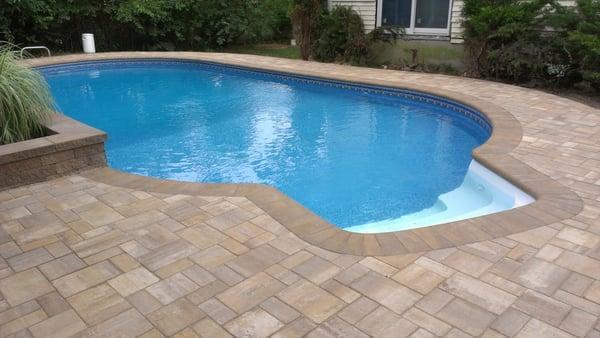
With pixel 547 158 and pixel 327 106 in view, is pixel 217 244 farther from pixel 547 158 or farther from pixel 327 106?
pixel 327 106

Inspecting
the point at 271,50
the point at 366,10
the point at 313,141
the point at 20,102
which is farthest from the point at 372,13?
the point at 20,102

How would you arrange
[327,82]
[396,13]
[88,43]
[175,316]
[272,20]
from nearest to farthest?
[175,316] → [327,82] → [396,13] → [88,43] → [272,20]

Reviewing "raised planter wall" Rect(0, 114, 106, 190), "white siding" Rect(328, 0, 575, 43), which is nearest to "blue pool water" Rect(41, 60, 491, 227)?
"raised planter wall" Rect(0, 114, 106, 190)

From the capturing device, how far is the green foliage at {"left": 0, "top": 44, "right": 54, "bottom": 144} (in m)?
4.12

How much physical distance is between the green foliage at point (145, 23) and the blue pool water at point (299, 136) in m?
2.94

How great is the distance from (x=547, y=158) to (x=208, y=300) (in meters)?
3.39

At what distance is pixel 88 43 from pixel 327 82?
23.3ft

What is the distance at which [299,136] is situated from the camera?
6.31 meters

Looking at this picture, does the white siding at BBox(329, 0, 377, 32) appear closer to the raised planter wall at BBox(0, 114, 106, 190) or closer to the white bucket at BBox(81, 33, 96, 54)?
the white bucket at BBox(81, 33, 96, 54)

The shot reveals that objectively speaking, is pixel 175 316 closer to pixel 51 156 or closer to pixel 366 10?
pixel 51 156

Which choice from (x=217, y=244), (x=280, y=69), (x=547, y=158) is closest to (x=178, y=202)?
(x=217, y=244)

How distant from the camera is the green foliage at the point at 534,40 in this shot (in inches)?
267

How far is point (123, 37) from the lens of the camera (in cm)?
1362

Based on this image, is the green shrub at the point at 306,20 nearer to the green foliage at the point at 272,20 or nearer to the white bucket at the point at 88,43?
the green foliage at the point at 272,20
